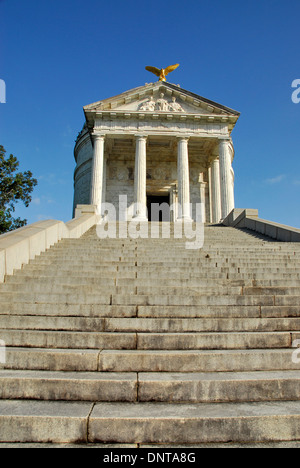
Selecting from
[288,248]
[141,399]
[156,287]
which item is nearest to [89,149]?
[288,248]

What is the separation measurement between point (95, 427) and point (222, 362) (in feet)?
5.17

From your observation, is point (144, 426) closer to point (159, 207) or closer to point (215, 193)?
point (215, 193)

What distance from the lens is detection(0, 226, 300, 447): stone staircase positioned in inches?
104

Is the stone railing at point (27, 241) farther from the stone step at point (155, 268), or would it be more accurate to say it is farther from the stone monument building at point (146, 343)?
the stone step at point (155, 268)

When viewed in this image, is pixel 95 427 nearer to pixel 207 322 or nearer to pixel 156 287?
pixel 207 322

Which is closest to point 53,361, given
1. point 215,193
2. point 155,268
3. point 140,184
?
point 155,268

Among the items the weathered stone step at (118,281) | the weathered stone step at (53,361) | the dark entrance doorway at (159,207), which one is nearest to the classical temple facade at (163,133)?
the dark entrance doorway at (159,207)

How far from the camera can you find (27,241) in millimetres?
7012

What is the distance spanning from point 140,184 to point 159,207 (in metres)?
6.27

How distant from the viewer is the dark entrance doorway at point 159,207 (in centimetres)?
2589

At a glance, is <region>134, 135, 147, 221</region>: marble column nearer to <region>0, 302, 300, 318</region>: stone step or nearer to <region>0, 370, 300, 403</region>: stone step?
<region>0, 302, 300, 318</region>: stone step

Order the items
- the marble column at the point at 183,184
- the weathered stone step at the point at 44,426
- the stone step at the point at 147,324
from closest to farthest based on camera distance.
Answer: the weathered stone step at the point at 44,426
the stone step at the point at 147,324
the marble column at the point at 183,184

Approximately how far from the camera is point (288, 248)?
9.16 metres

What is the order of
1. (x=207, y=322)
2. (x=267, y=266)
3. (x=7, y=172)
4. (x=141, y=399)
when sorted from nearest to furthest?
(x=141, y=399) → (x=207, y=322) → (x=267, y=266) → (x=7, y=172)
